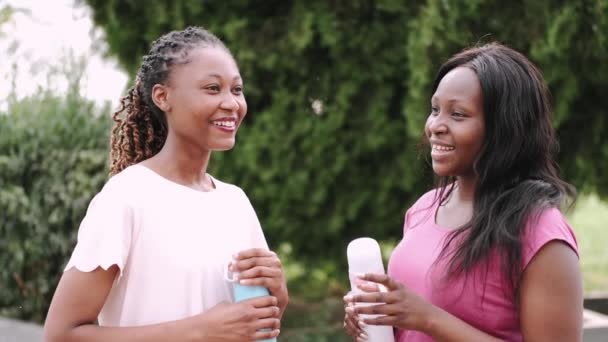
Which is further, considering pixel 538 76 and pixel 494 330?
pixel 538 76

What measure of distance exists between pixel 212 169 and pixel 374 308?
4856mm

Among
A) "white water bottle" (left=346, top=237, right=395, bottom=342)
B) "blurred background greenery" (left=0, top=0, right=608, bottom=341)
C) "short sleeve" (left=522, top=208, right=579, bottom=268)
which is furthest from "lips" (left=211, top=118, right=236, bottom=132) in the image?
"blurred background greenery" (left=0, top=0, right=608, bottom=341)

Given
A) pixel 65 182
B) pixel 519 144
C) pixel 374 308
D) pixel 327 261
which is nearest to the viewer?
pixel 374 308

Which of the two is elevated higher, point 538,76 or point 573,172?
point 538,76

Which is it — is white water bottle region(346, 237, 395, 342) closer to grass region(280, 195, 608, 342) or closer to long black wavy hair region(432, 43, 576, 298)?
long black wavy hair region(432, 43, 576, 298)

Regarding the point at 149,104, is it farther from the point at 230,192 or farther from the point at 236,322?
the point at 236,322

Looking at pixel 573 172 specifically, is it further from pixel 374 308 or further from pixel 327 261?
pixel 374 308

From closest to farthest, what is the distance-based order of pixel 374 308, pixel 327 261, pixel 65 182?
pixel 374 308
pixel 65 182
pixel 327 261

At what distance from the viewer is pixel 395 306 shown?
2162 mm

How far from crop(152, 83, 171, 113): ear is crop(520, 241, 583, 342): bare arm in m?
1.17

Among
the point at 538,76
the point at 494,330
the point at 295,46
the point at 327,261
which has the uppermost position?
the point at 295,46

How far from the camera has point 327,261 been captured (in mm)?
7301

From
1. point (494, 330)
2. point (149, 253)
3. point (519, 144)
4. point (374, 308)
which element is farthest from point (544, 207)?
point (149, 253)

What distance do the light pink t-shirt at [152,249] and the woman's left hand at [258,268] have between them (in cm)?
12
